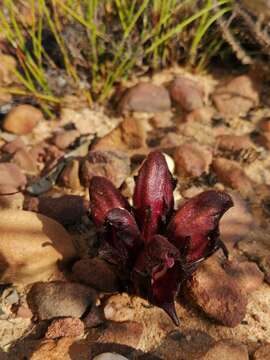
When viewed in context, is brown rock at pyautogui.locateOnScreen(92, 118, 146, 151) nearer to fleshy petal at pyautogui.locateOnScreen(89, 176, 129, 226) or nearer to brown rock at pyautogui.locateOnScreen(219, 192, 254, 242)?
brown rock at pyautogui.locateOnScreen(219, 192, 254, 242)

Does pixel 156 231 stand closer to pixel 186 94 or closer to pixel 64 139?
pixel 64 139

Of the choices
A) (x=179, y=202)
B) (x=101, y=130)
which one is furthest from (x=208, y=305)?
(x=101, y=130)

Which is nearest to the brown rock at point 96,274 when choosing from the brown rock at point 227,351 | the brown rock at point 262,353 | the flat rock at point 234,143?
the brown rock at point 227,351

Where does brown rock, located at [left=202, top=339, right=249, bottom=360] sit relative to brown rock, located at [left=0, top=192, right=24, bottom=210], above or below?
below

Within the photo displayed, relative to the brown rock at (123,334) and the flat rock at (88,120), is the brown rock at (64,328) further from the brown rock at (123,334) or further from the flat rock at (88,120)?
the flat rock at (88,120)

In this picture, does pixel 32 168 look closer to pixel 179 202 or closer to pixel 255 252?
pixel 179 202

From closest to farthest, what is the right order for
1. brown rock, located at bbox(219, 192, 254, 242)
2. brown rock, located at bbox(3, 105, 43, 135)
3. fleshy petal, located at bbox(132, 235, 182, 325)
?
fleshy petal, located at bbox(132, 235, 182, 325) → brown rock, located at bbox(219, 192, 254, 242) → brown rock, located at bbox(3, 105, 43, 135)

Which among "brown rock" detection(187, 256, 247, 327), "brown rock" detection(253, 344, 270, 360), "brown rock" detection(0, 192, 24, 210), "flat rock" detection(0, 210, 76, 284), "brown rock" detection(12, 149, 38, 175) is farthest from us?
"brown rock" detection(12, 149, 38, 175)

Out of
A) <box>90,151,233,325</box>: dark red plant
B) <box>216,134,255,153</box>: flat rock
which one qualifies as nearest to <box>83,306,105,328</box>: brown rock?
<box>90,151,233,325</box>: dark red plant
